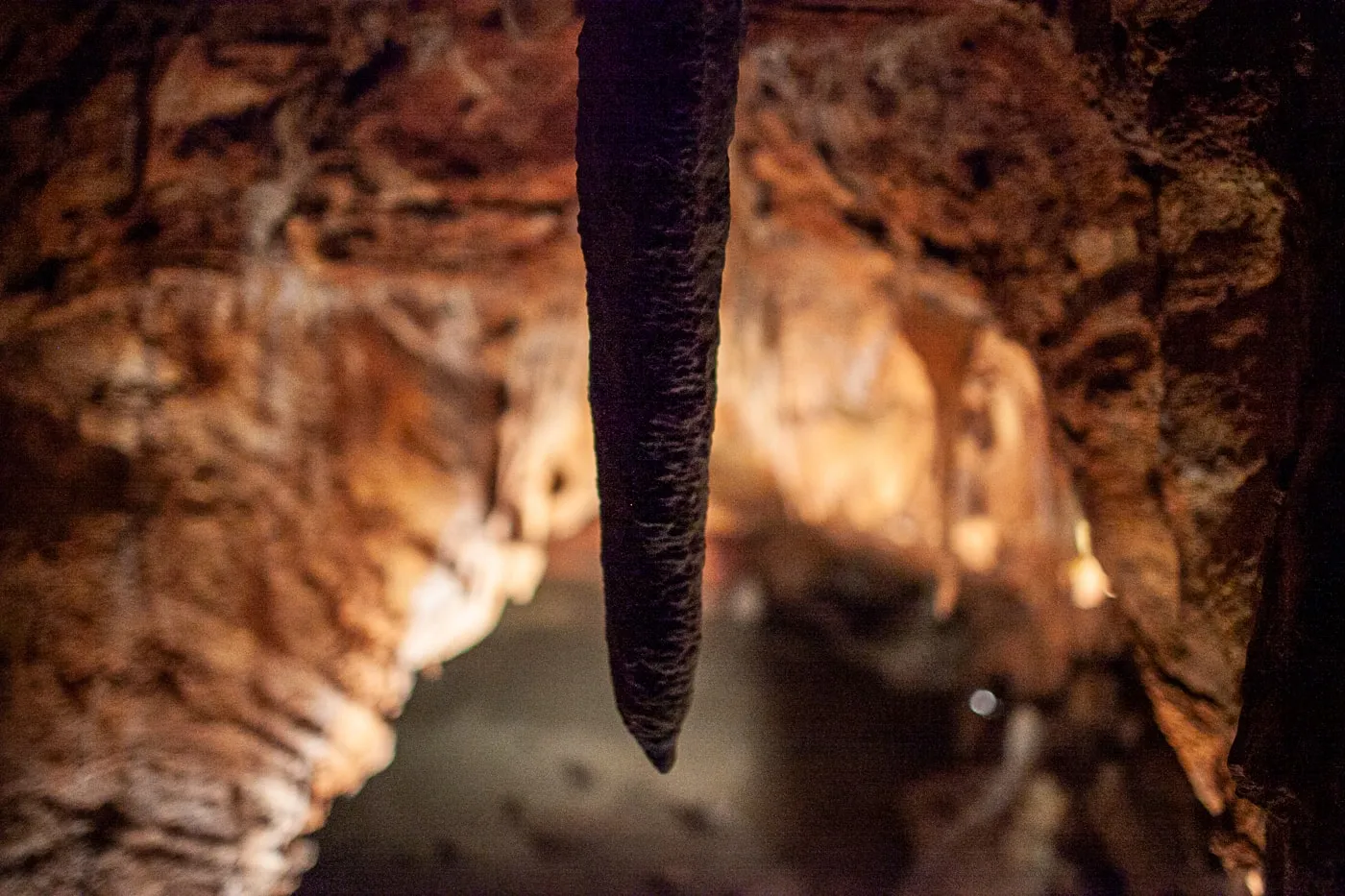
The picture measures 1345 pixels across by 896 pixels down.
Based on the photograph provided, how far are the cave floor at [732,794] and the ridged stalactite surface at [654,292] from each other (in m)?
2.88

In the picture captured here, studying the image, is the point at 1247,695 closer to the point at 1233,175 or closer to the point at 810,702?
the point at 1233,175

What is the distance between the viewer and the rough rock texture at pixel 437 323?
5.61 ft

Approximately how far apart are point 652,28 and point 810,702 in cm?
610

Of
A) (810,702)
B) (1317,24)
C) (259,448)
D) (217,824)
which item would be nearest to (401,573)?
(259,448)

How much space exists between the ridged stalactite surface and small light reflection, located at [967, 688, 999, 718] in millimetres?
4658

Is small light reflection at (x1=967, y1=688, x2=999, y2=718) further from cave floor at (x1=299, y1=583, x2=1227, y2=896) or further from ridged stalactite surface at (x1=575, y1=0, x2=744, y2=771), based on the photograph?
ridged stalactite surface at (x1=575, y1=0, x2=744, y2=771)

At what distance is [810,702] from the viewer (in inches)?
261

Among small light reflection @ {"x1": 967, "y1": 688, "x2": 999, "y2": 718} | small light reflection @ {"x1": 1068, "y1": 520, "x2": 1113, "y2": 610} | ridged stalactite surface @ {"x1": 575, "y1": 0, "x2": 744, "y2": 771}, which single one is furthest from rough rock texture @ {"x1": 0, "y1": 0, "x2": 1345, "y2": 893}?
small light reflection @ {"x1": 967, "y1": 688, "x2": 999, "y2": 718}

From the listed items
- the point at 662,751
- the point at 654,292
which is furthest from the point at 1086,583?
the point at 654,292

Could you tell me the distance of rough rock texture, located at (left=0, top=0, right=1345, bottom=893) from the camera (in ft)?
5.61

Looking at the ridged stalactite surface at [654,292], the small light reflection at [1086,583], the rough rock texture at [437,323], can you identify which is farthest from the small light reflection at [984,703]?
the ridged stalactite surface at [654,292]

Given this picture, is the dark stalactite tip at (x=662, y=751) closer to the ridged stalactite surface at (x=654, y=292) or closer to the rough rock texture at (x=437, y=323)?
the ridged stalactite surface at (x=654, y=292)

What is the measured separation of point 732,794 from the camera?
A: 5672 mm

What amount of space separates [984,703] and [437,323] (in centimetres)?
470
